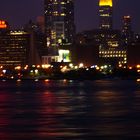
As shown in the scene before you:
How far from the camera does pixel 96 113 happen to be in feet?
133

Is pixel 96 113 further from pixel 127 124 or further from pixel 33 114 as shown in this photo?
pixel 127 124

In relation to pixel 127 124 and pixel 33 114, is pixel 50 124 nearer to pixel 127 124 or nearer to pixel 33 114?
pixel 127 124

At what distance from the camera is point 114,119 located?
3562 cm

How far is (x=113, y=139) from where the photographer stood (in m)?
27.1

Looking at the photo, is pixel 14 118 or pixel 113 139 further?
pixel 14 118

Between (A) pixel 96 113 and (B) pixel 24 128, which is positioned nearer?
(B) pixel 24 128

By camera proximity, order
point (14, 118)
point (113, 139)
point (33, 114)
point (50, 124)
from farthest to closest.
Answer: point (33, 114)
point (14, 118)
point (50, 124)
point (113, 139)

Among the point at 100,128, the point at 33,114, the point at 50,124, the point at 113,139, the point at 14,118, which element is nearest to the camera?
the point at 113,139

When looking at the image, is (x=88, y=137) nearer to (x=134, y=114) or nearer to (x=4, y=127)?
A: (x=4, y=127)

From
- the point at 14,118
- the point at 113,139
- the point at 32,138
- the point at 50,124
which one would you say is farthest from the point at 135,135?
the point at 14,118

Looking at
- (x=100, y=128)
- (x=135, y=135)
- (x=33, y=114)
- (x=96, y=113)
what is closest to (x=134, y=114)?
(x=96, y=113)

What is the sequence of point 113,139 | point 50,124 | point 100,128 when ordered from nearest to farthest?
point 113,139
point 100,128
point 50,124

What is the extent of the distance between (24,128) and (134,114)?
9.34m

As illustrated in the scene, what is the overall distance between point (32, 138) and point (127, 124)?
6.45 m
